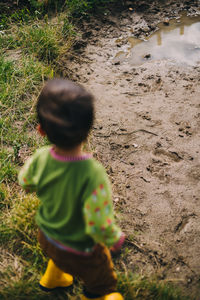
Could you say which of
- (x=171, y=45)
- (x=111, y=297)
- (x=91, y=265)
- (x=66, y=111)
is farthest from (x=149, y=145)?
(x=171, y=45)

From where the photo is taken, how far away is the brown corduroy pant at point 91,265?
59.1 inches

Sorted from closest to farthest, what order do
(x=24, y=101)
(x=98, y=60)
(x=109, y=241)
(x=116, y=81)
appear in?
(x=109, y=241), (x=24, y=101), (x=116, y=81), (x=98, y=60)

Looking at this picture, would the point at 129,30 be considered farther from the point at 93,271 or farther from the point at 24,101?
the point at 93,271

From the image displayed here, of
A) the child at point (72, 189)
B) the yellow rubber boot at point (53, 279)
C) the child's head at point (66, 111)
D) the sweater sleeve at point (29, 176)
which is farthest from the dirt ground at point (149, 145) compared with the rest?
the child's head at point (66, 111)

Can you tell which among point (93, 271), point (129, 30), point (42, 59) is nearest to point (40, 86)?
point (42, 59)

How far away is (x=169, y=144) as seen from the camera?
297 cm

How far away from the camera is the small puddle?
4.05m

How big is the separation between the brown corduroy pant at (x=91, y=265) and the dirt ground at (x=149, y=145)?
0.56 meters

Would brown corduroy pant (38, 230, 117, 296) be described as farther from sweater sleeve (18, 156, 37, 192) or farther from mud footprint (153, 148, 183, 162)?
mud footprint (153, 148, 183, 162)

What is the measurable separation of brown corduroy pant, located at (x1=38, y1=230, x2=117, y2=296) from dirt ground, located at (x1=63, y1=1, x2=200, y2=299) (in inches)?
22.0

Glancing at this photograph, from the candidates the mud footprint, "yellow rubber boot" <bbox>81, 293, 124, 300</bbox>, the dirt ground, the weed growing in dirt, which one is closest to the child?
"yellow rubber boot" <bbox>81, 293, 124, 300</bbox>

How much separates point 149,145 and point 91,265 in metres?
1.69

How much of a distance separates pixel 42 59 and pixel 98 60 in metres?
0.77

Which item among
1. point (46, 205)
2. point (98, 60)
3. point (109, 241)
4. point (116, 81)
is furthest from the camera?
point (98, 60)
